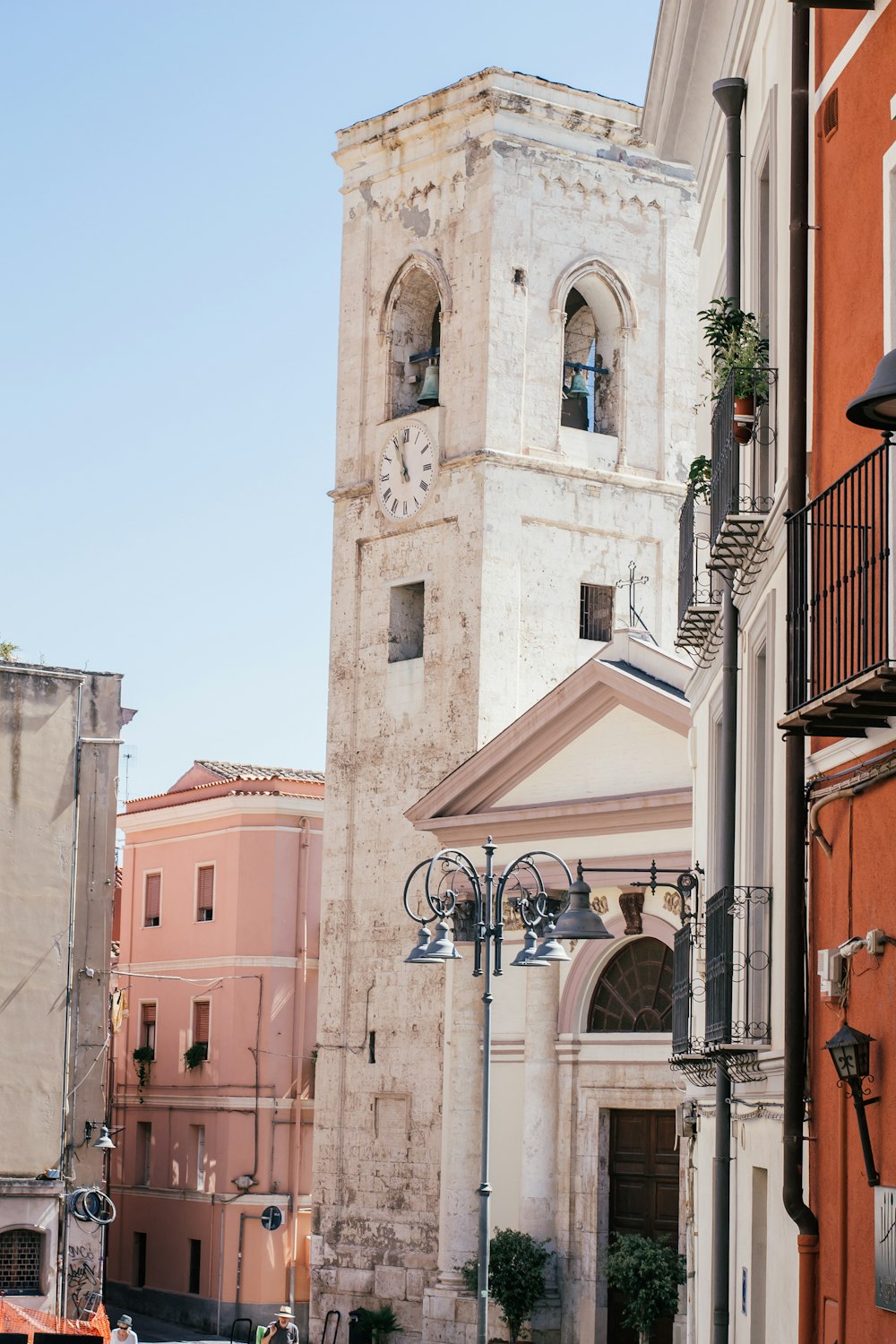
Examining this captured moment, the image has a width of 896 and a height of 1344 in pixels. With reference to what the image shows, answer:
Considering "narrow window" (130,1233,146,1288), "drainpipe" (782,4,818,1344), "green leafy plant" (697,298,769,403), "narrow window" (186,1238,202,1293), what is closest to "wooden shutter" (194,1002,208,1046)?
"narrow window" (186,1238,202,1293)

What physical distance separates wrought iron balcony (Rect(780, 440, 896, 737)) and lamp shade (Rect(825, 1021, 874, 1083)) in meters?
1.15

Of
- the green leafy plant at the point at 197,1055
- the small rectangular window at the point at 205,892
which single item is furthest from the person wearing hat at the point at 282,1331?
the small rectangular window at the point at 205,892

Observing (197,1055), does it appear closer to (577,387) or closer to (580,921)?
(577,387)

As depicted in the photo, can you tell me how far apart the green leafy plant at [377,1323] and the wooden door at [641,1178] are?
4442mm

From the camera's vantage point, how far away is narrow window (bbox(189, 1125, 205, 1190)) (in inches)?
1484

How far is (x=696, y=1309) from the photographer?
14602mm

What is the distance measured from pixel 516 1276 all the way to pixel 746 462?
16.6 metres

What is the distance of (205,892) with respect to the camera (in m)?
38.9

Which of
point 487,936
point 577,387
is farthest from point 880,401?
point 577,387

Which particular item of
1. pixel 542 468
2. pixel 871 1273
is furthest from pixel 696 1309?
pixel 542 468

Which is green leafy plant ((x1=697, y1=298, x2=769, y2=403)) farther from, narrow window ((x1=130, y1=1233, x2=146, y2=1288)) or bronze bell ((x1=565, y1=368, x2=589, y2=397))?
narrow window ((x1=130, y1=1233, x2=146, y2=1288))

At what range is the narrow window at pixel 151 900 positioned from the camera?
4050cm

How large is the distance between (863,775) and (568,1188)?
19106mm

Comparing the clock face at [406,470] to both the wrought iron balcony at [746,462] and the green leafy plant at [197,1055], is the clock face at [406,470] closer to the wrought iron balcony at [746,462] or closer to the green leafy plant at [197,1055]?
the green leafy plant at [197,1055]
